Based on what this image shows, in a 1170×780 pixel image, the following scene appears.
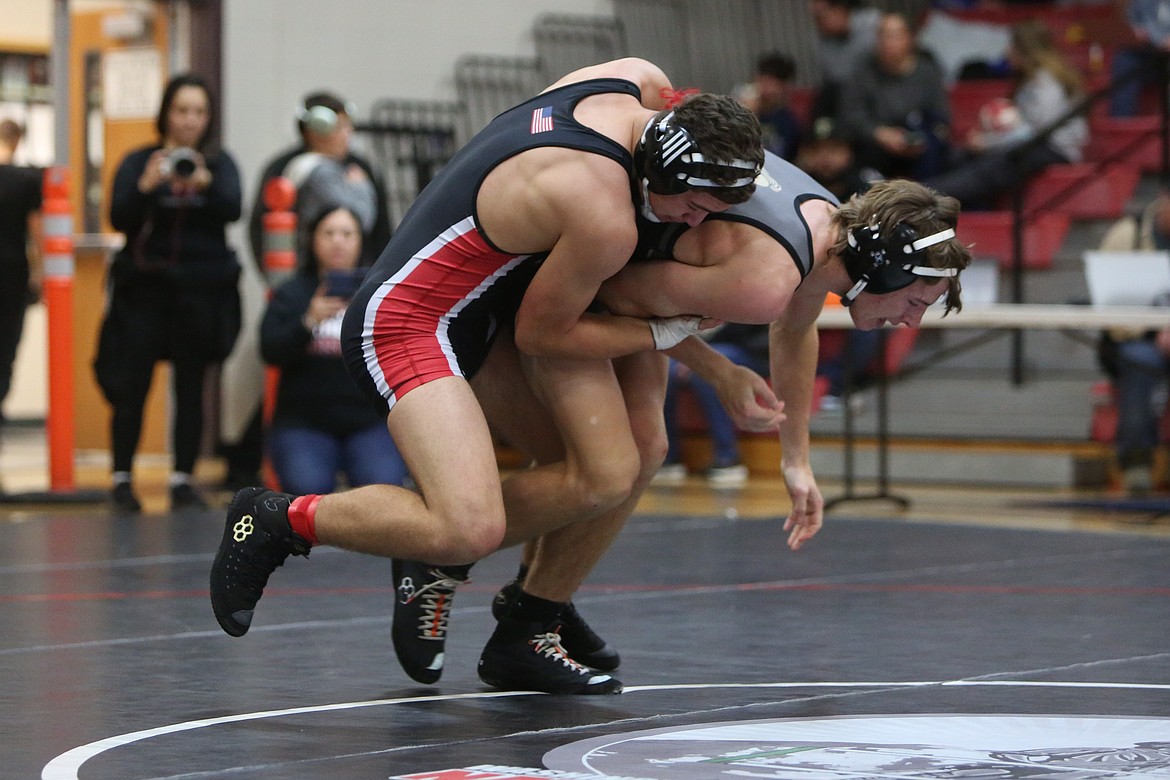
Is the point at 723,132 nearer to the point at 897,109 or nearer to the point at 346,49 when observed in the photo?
the point at 897,109

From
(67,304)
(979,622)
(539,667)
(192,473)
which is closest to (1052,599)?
(979,622)

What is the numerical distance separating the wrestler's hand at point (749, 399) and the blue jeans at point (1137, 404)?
15.4 feet

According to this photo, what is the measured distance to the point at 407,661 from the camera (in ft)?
11.4

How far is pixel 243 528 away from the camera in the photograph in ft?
11.2

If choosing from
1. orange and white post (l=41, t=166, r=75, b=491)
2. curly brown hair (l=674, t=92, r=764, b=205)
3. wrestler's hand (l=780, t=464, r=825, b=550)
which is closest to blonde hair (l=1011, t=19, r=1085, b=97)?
orange and white post (l=41, t=166, r=75, b=491)

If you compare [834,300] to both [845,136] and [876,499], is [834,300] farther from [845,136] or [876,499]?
[845,136]

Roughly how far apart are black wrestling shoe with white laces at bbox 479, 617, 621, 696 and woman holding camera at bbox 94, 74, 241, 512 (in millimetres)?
3919

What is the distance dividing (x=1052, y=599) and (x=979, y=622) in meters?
0.49

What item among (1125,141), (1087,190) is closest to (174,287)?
(1087,190)

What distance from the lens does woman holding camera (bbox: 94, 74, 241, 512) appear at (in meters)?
7.12

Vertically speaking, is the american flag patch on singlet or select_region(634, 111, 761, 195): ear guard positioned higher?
the american flag patch on singlet

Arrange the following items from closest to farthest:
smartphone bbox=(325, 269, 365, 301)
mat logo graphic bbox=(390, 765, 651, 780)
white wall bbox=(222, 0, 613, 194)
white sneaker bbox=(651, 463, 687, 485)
A: mat logo graphic bbox=(390, 765, 651, 780)
smartphone bbox=(325, 269, 365, 301)
white sneaker bbox=(651, 463, 687, 485)
white wall bbox=(222, 0, 613, 194)

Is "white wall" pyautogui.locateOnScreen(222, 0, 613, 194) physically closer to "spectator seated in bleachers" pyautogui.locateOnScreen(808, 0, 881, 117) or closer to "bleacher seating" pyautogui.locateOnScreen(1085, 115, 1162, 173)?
"spectator seated in bleachers" pyautogui.locateOnScreen(808, 0, 881, 117)

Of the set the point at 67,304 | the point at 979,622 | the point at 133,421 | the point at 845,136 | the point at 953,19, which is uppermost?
the point at 953,19
